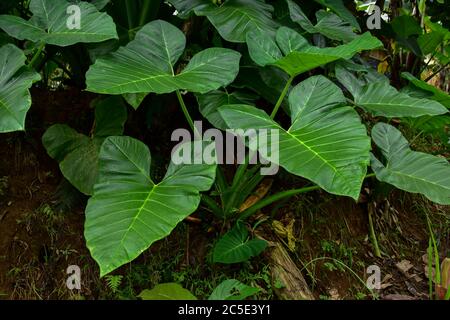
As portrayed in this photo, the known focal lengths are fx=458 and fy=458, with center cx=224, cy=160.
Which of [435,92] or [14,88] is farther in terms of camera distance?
[435,92]

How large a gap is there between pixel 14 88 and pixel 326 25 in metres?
1.26

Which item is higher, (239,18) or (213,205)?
(239,18)

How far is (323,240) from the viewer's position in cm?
205

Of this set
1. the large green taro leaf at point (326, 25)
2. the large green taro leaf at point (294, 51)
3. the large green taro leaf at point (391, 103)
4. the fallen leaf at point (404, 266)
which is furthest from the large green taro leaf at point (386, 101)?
the fallen leaf at point (404, 266)

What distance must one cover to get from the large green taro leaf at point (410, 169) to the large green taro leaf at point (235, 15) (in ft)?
2.05

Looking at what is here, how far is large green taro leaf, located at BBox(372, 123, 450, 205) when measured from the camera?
154cm

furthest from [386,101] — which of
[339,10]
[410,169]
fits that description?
[339,10]

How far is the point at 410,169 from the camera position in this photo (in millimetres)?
1654

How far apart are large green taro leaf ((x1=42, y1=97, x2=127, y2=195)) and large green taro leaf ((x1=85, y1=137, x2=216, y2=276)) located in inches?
9.9

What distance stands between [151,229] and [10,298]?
30.5 inches

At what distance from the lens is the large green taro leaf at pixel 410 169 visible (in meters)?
1.54

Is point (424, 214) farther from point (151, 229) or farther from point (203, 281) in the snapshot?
point (151, 229)

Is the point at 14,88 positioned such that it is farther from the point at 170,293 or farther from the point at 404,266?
the point at 404,266

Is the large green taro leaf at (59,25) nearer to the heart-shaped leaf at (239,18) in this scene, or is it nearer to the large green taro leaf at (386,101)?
the heart-shaped leaf at (239,18)
